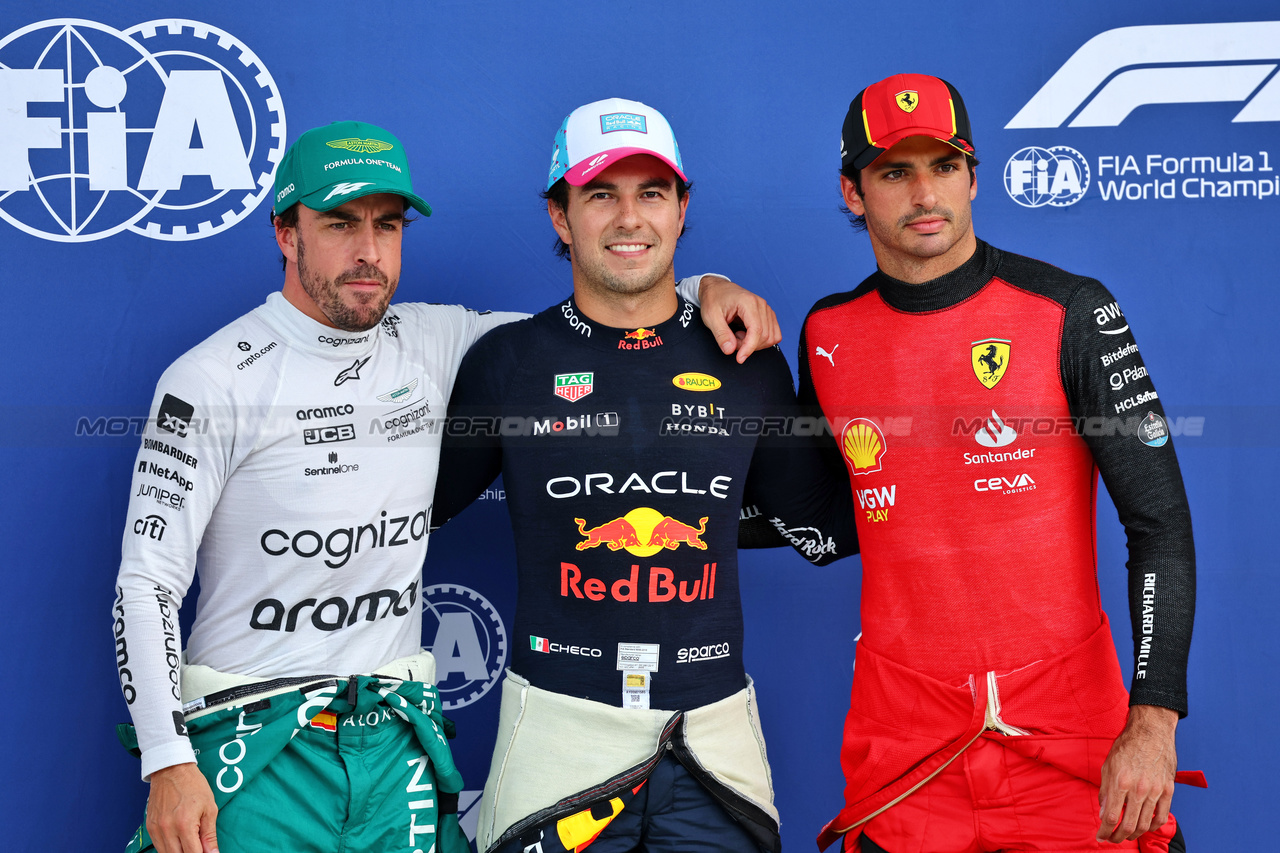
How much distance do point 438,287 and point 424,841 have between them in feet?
3.72

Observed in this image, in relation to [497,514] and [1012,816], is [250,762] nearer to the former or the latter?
[497,514]

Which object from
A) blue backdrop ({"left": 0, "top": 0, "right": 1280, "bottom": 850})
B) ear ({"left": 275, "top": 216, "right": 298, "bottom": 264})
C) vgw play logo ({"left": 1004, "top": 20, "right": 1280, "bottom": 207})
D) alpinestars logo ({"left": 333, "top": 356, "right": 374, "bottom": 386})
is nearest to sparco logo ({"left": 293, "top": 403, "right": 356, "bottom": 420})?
alpinestars logo ({"left": 333, "top": 356, "right": 374, "bottom": 386})

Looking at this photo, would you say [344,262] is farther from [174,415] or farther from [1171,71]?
[1171,71]

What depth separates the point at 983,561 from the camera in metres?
1.55

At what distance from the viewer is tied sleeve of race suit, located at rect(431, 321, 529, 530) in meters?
1.75

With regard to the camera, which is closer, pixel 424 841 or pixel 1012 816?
pixel 1012 816

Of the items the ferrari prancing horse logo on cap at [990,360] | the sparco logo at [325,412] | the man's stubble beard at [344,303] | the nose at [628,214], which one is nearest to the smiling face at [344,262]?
the man's stubble beard at [344,303]

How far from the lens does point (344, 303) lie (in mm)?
1632

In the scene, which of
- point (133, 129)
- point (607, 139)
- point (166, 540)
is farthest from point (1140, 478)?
point (133, 129)

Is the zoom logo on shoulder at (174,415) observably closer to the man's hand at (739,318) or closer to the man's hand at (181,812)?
the man's hand at (181,812)

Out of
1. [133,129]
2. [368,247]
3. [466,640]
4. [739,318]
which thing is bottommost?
[466,640]

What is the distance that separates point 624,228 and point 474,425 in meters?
0.44

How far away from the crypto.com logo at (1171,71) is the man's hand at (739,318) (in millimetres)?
925

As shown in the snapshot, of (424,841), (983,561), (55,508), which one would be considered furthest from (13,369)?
(983,561)
